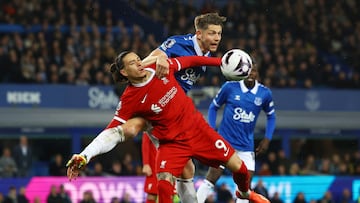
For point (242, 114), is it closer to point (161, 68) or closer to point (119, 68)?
point (161, 68)

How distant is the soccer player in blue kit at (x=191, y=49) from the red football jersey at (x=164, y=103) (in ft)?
1.83

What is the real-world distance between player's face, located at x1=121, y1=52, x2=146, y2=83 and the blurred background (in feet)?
31.4

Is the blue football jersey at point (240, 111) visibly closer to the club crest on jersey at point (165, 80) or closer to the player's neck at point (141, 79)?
the club crest on jersey at point (165, 80)

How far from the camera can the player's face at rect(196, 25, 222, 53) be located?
1103 centimetres

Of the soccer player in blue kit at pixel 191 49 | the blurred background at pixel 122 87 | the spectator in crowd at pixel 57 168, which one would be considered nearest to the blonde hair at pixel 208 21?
the soccer player in blue kit at pixel 191 49

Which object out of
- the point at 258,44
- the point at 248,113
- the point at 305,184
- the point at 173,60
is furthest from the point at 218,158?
the point at 258,44

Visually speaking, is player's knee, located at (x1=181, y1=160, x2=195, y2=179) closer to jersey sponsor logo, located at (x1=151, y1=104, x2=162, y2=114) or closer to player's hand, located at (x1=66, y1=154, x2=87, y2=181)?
jersey sponsor logo, located at (x1=151, y1=104, x2=162, y2=114)

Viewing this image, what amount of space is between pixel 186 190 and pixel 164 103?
4.01ft

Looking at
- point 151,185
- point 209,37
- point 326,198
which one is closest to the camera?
point 209,37

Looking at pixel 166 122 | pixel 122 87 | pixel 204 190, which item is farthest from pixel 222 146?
pixel 122 87

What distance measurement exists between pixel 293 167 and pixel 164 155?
44.8ft

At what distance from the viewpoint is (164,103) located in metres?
10.3

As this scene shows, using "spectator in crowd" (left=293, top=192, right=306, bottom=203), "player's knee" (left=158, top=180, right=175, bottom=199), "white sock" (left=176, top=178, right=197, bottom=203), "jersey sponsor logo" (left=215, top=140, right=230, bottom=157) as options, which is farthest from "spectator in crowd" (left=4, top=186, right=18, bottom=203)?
"jersey sponsor logo" (left=215, top=140, right=230, bottom=157)

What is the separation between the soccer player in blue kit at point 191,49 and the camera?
1095cm
